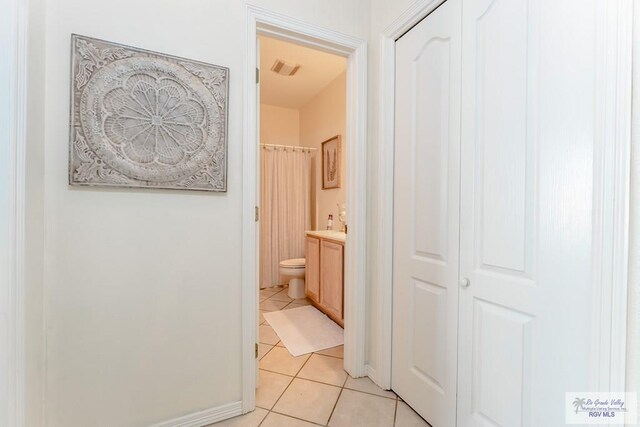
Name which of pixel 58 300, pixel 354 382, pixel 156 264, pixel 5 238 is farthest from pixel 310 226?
pixel 5 238

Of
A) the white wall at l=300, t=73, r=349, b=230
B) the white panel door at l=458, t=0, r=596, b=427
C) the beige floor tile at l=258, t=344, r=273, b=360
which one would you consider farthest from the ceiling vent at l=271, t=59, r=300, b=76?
the beige floor tile at l=258, t=344, r=273, b=360

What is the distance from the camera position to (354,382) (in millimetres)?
1789

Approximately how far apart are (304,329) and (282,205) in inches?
69.2

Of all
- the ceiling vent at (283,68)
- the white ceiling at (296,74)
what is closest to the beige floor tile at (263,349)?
the white ceiling at (296,74)

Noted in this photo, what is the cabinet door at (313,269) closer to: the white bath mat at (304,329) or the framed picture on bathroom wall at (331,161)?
the white bath mat at (304,329)

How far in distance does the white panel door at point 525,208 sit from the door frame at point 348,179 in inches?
26.3

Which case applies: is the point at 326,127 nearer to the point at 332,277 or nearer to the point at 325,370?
the point at 332,277

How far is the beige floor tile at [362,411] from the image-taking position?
144 cm

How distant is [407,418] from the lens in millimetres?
1476

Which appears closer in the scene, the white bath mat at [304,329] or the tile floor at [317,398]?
the tile floor at [317,398]

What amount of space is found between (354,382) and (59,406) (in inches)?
57.8

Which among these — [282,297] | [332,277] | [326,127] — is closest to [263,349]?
[332,277]

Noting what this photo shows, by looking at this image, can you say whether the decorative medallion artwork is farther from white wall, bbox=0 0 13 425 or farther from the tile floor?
the tile floor

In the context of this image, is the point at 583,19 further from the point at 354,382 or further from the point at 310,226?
the point at 310,226
